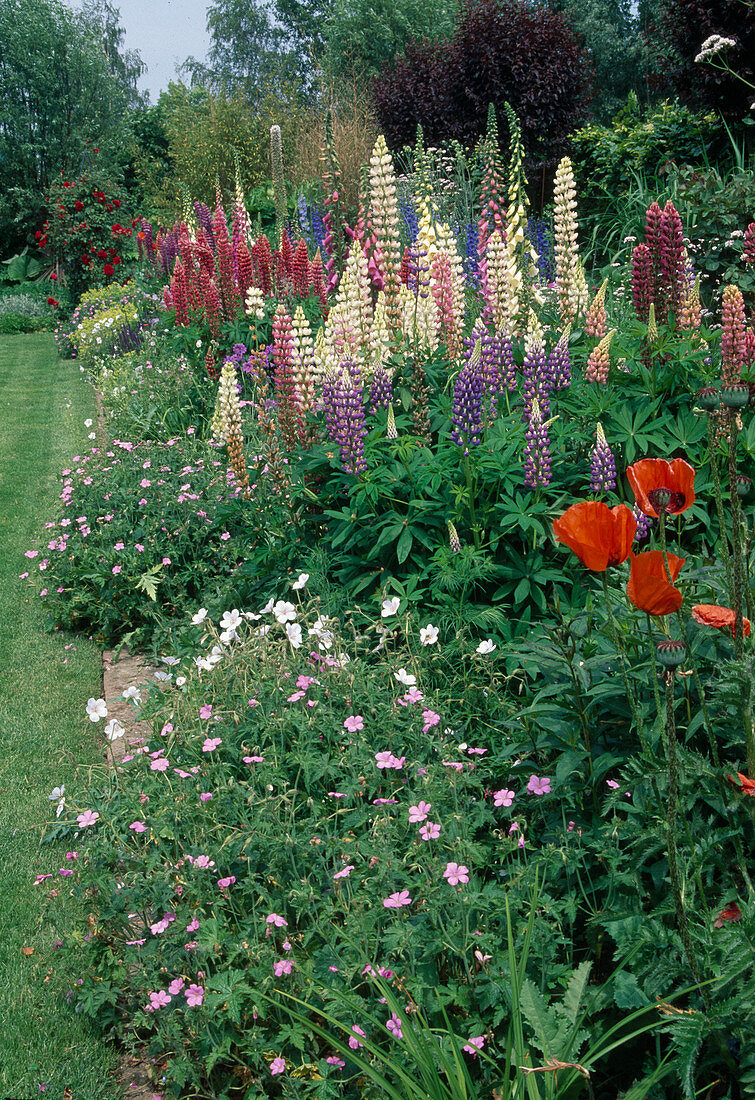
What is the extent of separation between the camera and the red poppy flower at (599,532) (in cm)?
154

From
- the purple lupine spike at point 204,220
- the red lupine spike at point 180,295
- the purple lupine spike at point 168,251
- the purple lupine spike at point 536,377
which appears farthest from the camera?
the purple lupine spike at point 168,251

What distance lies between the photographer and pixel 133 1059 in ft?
7.23

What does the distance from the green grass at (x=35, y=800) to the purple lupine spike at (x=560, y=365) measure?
2437 millimetres

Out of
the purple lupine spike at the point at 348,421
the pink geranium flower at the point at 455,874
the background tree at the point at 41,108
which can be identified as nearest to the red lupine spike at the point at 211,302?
the purple lupine spike at the point at 348,421

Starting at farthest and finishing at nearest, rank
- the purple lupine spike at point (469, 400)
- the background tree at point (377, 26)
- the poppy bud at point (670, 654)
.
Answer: the background tree at point (377, 26) < the purple lupine spike at point (469, 400) < the poppy bud at point (670, 654)

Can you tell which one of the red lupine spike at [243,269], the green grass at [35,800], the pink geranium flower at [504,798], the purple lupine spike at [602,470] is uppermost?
the red lupine spike at [243,269]

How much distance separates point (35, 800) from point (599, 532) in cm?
267

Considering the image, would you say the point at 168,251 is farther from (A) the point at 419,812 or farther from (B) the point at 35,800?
(A) the point at 419,812

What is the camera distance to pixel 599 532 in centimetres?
155

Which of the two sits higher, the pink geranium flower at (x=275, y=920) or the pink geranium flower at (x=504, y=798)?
the pink geranium flower at (x=504, y=798)

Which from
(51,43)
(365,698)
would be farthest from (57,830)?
(51,43)

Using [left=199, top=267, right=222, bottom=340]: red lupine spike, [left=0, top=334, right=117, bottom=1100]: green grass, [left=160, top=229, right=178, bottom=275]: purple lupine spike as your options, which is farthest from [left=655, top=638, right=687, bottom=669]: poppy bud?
[left=160, top=229, right=178, bottom=275]: purple lupine spike

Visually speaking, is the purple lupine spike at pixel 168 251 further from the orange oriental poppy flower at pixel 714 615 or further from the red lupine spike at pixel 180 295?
the orange oriental poppy flower at pixel 714 615

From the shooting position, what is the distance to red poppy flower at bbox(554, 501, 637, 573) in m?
1.54
